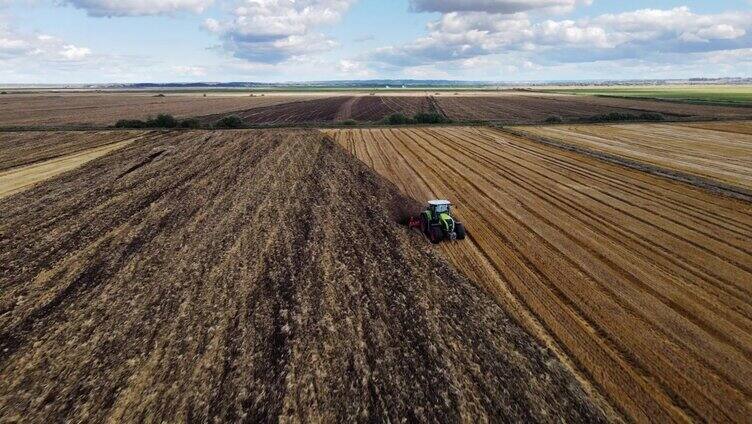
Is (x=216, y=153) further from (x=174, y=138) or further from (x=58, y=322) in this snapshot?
(x=58, y=322)

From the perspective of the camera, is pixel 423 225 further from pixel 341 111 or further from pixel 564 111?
pixel 564 111

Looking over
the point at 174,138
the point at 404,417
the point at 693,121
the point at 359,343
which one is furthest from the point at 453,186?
the point at 693,121

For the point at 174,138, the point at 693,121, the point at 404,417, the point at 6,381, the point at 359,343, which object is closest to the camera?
the point at 404,417

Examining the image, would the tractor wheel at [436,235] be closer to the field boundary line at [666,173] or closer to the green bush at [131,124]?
the field boundary line at [666,173]

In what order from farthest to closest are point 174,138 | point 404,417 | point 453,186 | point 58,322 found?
point 174,138
point 453,186
point 58,322
point 404,417

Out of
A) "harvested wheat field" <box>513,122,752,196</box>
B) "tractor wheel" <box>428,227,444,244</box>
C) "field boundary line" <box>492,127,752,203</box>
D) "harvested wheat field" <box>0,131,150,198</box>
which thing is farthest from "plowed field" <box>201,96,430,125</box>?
"tractor wheel" <box>428,227,444,244</box>

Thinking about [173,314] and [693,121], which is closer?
[173,314]

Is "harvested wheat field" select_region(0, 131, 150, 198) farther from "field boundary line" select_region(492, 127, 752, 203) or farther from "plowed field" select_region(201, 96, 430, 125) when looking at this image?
"field boundary line" select_region(492, 127, 752, 203)
